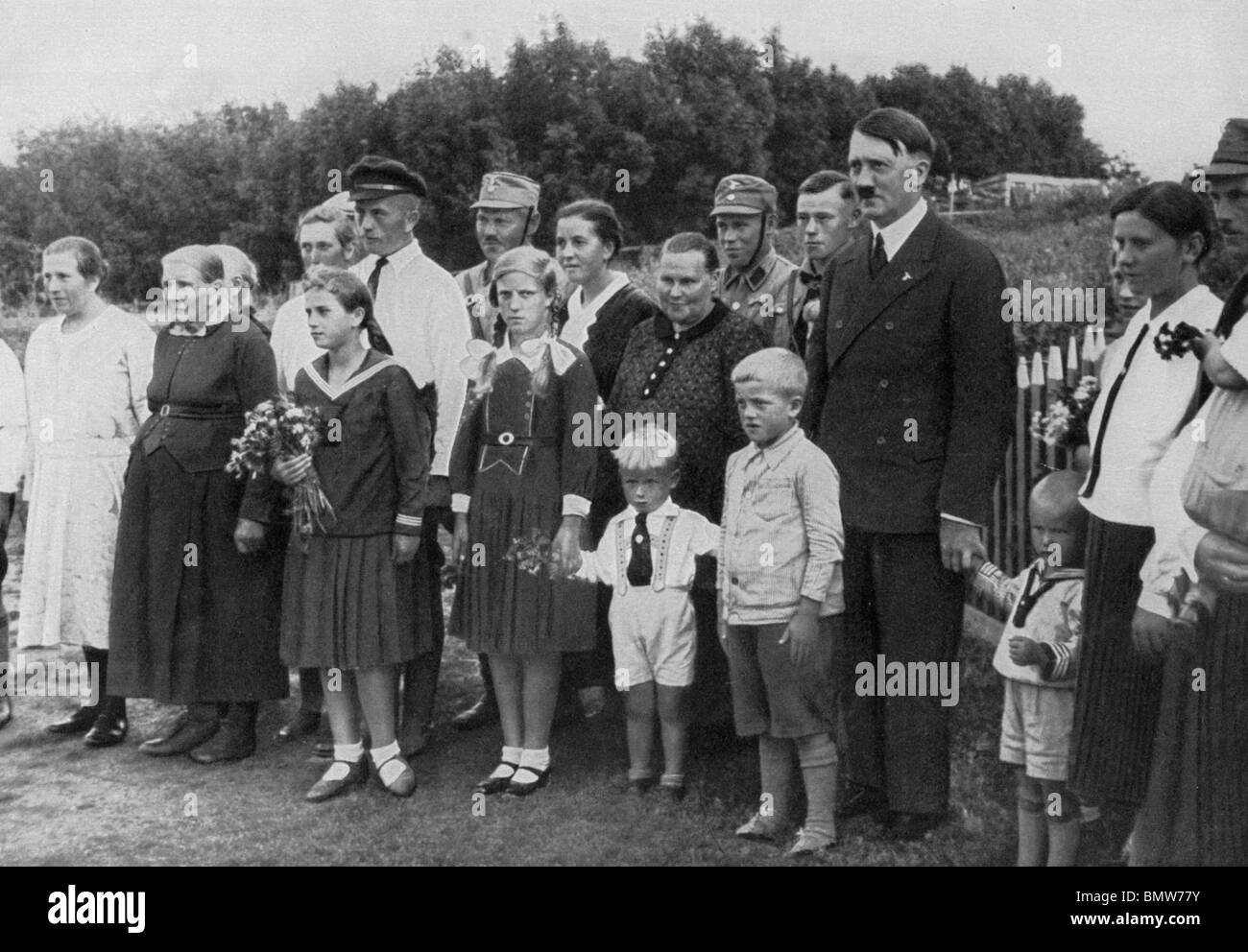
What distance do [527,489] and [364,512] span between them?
0.52 meters

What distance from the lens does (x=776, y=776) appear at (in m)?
4.08

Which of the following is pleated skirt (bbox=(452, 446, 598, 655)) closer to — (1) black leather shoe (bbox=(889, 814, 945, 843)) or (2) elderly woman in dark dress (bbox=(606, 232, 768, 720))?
(2) elderly woman in dark dress (bbox=(606, 232, 768, 720))

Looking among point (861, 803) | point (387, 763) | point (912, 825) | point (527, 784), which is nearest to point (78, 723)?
point (387, 763)

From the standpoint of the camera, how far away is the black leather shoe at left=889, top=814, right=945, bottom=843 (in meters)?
3.99

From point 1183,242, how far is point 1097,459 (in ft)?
1.99

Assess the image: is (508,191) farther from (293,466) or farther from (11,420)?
(11,420)

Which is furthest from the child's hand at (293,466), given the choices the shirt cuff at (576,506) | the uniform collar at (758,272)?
the uniform collar at (758,272)

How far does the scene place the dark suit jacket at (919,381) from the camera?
3834 mm

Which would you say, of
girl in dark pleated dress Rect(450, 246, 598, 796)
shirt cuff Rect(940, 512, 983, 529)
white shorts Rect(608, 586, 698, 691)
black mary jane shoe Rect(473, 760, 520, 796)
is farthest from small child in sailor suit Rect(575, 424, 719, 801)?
shirt cuff Rect(940, 512, 983, 529)

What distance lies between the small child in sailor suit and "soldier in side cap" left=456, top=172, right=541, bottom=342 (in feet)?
2.73

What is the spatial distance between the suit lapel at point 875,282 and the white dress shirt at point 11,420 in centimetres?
298
